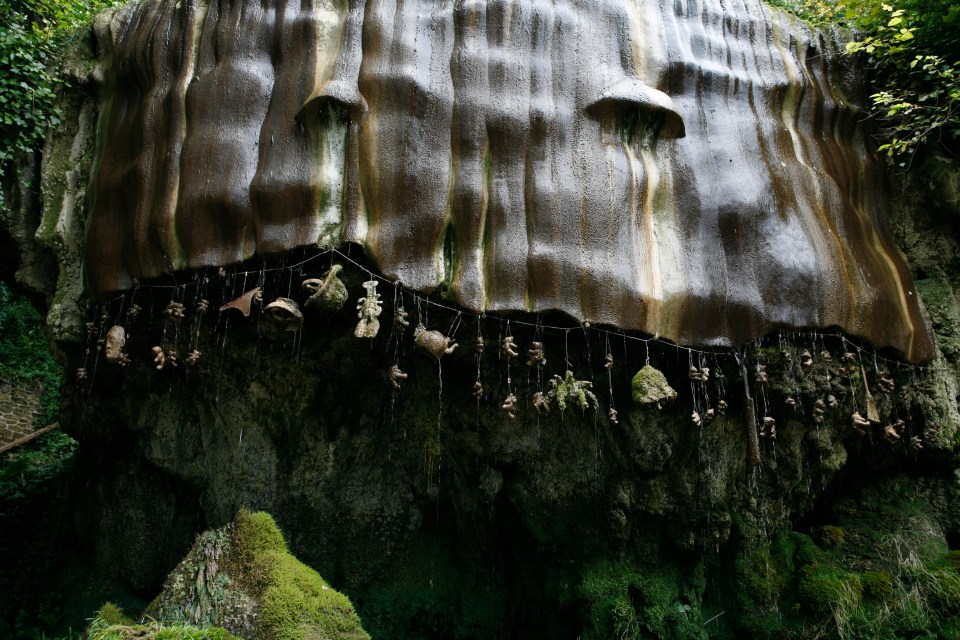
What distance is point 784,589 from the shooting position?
563cm

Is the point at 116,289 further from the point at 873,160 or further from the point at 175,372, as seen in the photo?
the point at 873,160

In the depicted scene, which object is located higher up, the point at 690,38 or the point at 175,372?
the point at 690,38

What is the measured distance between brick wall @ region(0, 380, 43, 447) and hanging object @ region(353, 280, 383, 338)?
1130 centimetres

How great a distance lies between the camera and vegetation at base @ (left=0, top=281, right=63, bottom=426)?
12.8 meters

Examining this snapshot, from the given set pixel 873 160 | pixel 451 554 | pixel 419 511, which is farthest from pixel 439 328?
pixel 873 160

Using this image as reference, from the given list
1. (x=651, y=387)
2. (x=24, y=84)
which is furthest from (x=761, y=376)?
(x=24, y=84)

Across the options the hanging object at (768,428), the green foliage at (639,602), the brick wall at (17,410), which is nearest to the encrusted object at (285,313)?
the green foliage at (639,602)

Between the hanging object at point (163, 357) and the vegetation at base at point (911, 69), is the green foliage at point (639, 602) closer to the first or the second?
the hanging object at point (163, 357)

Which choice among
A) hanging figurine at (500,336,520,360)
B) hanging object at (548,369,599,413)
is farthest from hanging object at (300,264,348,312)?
hanging object at (548,369,599,413)

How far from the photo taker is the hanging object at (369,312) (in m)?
4.39

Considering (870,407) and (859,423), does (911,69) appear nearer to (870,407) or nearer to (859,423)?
(870,407)

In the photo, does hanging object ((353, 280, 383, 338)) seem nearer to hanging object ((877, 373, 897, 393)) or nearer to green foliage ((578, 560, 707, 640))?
green foliage ((578, 560, 707, 640))

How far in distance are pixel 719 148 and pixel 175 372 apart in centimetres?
529

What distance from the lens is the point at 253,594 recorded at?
3.82 metres
